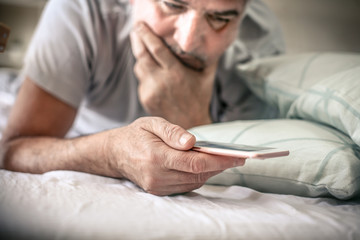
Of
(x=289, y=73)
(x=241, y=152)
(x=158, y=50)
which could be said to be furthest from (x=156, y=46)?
(x=241, y=152)

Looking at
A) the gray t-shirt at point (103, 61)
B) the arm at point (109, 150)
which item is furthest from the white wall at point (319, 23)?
the arm at point (109, 150)

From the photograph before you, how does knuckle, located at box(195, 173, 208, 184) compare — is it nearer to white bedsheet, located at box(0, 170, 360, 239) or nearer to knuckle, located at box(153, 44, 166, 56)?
white bedsheet, located at box(0, 170, 360, 239)

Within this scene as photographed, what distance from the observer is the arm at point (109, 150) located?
20.5 inches

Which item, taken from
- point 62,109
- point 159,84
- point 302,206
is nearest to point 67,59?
point 62,109

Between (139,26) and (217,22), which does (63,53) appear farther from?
(217,22)

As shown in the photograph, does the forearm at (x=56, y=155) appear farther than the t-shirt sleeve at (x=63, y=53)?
No

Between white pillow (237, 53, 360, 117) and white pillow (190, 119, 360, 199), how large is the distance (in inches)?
6.9

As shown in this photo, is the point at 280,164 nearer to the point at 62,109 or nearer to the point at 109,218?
the point at 109,218

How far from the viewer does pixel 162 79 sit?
1.01 metres

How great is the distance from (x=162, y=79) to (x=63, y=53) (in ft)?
0.99

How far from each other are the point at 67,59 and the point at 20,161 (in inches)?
13.7

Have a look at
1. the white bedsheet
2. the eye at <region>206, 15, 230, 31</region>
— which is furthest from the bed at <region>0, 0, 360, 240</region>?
the eye at <region>206, 15, 230, 31</region>

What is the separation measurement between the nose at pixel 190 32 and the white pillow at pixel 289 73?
0.77 ft

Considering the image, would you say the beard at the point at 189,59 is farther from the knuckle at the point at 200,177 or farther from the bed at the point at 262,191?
the knuckle at the point at 200,177
